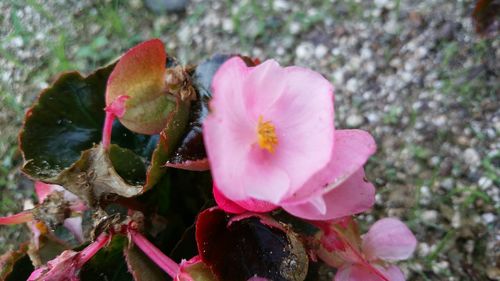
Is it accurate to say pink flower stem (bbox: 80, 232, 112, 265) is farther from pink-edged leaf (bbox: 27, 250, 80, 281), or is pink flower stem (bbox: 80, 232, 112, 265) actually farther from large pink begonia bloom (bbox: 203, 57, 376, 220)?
large pink begonia bloom (bbox: 203, 57, 376, 220)

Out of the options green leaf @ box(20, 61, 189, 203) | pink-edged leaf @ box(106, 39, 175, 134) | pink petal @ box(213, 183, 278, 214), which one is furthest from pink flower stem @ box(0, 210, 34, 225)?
pink petal @ box(213, 183, 278, 214)

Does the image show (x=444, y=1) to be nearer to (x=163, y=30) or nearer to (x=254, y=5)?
(x=254, y=5)

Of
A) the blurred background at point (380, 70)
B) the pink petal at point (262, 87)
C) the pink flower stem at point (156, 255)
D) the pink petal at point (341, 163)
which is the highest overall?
the pink petal at point (262, 87)

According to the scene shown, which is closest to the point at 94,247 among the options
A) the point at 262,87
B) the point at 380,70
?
the point at 262,87

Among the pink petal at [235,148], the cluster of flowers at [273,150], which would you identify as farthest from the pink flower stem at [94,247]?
the pink petal at [235,148]

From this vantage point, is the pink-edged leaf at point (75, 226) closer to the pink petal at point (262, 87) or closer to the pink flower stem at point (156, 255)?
the pink flower stem at point (156, 255)

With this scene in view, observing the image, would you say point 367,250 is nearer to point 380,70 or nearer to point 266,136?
point 266,136

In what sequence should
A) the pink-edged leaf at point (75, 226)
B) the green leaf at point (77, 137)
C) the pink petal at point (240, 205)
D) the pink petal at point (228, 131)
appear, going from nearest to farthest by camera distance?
the pink petal at point (228, 131) → the pink petal at point (240, 205) → the green leaf at point (77, 137) → the pink-edged leaf at point (75, 226)
